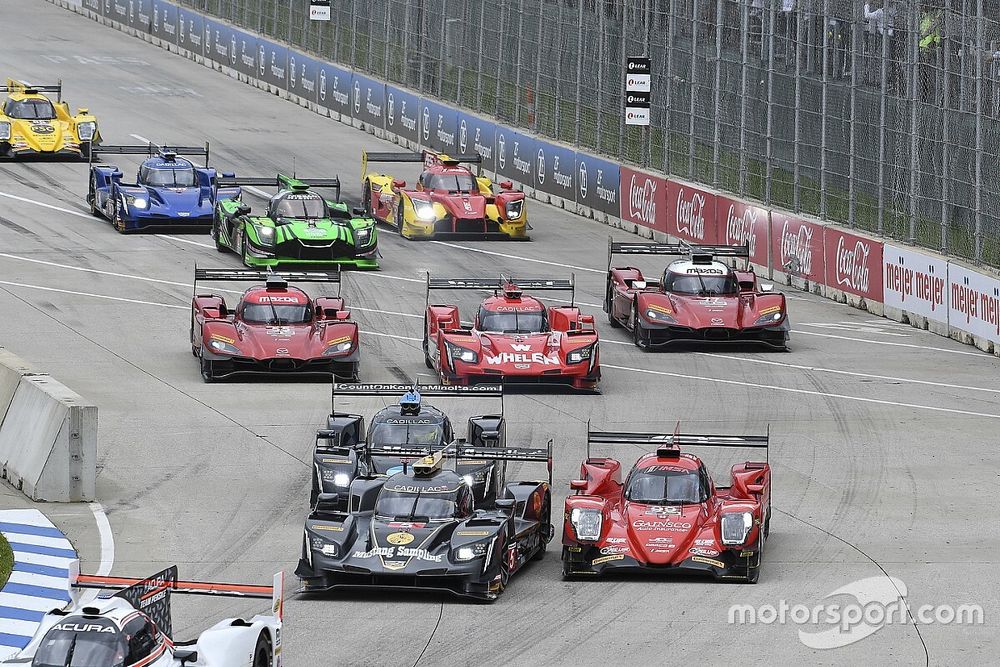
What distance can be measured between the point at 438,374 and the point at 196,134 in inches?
1160

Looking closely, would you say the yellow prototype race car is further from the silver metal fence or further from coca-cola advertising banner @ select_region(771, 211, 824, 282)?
coca-cola advertising banner @ select_region(771, 211, 824, 282)

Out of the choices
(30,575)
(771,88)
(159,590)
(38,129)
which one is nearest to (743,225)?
(771,88)

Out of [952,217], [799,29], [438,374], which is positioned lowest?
[438,374]

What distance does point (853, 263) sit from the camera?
38562 millimetres

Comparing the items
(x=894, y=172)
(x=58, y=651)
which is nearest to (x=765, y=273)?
(x=894, y=172)

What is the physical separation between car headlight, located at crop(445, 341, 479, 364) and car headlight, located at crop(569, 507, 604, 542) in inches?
388

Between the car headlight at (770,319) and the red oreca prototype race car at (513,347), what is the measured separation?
11.4ft

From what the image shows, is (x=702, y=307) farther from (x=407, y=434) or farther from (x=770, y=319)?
(x=407, y=434)

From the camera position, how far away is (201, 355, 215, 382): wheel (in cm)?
3014

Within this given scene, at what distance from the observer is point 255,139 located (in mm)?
58125

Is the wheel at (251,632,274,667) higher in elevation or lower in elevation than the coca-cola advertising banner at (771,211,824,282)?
lower

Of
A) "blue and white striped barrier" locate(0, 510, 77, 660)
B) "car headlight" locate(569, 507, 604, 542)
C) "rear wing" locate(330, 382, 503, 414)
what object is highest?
"rear wing" locate(330, 382, 503, 414)

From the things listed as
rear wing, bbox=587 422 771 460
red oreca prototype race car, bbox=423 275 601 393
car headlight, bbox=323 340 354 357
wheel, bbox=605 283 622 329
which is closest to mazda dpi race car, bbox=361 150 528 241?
wheel, bbox=605 283 622 329

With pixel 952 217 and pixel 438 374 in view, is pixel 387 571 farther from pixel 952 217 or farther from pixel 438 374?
pixel 952 217
